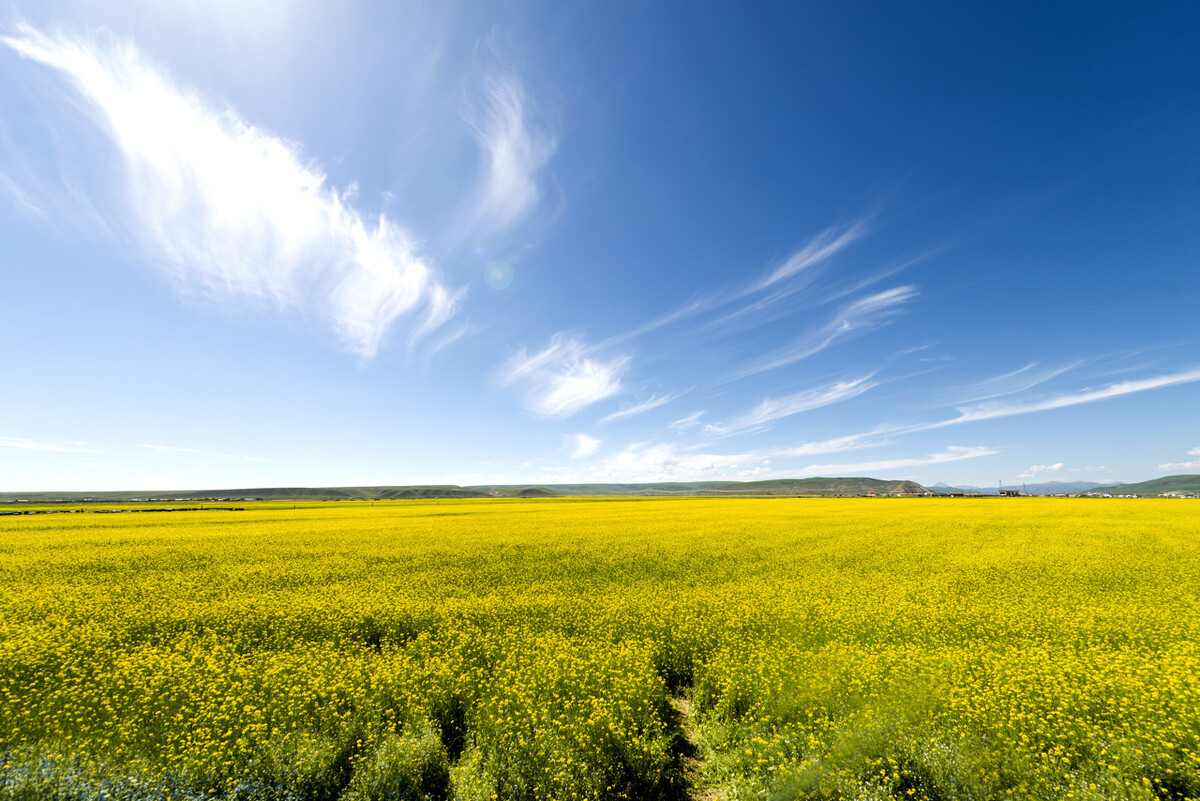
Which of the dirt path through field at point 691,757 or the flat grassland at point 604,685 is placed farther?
the dirt path through field at point 691,757

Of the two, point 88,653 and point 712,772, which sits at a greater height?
point 88,653

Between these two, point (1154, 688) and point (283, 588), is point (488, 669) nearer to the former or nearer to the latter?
point (283, 588)

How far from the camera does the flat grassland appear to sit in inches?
263

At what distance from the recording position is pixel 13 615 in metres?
13.1

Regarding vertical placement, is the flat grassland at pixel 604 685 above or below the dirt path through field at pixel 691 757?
above

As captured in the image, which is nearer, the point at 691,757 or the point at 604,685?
the point at 691,757

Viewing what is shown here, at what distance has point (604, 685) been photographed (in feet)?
29.6

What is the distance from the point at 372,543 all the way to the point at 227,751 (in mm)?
22715

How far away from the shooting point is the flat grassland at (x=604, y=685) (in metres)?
6.69

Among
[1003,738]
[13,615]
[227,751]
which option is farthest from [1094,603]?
[13,615]

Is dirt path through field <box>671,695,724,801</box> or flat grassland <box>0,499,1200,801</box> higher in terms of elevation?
flat grassland <box>0,499,1200,801</box>

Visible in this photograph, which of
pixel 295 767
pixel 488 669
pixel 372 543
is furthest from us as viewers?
pixel 372 543

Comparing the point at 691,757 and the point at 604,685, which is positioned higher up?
the point at 604,685

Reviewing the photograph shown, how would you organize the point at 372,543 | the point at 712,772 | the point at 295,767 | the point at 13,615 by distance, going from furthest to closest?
the point at 372,543 < the point at 13,615 < the point at 712,772 < the point at 295,767
